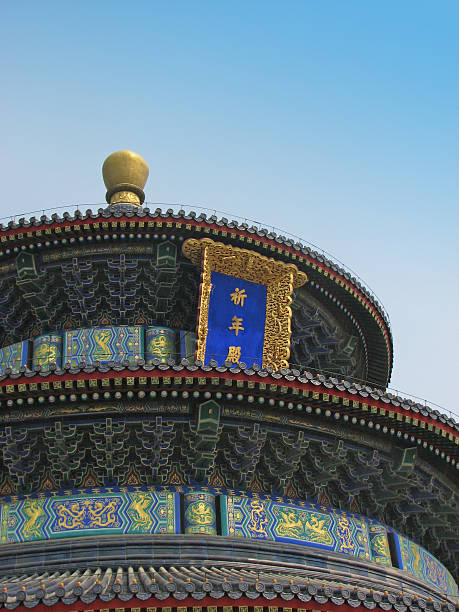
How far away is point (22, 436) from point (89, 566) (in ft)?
8.02

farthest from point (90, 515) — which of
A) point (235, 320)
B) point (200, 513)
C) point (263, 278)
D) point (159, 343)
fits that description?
point (263, 278)

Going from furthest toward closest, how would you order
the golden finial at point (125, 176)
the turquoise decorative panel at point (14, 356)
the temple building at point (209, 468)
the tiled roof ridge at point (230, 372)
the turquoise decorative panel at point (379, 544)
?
1. the golden finial at point (125, 176)
2. the turquoise decorative panel at point (14, 356)
3. the turquoise decorative panel at point (379, 544)
4. the tiled roof ridge at point (230, 372)
5. the temple building at point (209, 468)

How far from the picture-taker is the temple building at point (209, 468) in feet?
39.8

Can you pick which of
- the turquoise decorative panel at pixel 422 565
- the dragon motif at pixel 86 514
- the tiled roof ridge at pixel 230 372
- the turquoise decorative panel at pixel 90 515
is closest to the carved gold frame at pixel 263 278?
the tiled roof ridge at pixel 230 372

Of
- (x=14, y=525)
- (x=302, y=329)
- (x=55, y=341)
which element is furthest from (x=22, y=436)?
(x=302, y=329)

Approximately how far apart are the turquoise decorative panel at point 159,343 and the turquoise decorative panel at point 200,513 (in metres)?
4.68

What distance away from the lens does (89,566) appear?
12727 mm

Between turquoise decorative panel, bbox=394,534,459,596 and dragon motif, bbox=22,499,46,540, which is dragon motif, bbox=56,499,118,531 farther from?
turquoise decorative panel, bbox=394,534,459,596

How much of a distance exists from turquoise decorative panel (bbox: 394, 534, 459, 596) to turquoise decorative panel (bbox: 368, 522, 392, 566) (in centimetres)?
29

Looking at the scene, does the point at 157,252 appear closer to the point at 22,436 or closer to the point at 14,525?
the point at 22,436

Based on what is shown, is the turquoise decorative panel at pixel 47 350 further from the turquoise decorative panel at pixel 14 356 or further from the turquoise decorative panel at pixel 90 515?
the turquoise decorative panel at pixel 90 515

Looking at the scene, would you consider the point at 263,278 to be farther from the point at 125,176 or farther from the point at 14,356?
the point at 125,176

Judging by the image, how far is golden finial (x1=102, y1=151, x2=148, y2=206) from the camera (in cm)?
2311

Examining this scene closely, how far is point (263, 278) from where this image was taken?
1855 centimetres
